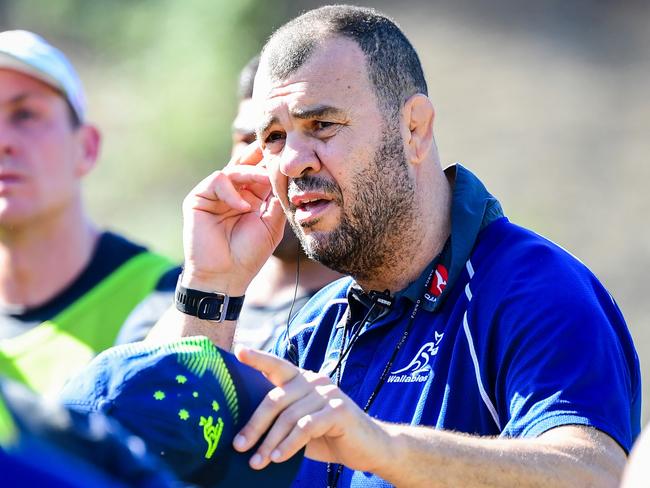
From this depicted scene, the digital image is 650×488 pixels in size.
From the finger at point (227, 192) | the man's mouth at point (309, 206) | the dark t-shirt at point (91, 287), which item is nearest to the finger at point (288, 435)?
the man's mouth at point (309, 206)

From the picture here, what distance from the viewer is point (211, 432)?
7.09 feet

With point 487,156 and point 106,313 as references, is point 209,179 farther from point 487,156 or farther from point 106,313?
point 487,156

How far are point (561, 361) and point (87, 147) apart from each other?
278 cm

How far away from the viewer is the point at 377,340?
3.27 meters

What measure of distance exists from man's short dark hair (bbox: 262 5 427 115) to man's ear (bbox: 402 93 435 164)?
28 millimetres

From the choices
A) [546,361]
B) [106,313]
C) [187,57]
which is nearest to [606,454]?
[546,361]

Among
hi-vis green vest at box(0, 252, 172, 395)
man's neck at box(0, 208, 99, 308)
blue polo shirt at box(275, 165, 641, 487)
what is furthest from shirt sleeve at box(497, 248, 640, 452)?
man's neck at box(0, 208, 99, 308)

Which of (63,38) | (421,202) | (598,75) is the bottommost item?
(63,38)

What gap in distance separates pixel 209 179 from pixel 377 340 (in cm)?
79

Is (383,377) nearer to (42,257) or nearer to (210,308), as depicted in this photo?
(210,308)

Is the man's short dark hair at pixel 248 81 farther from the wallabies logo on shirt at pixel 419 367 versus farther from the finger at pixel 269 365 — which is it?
the finger at pixel 269 365

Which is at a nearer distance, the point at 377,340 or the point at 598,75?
the point at 377,340

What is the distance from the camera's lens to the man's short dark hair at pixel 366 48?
131 inches

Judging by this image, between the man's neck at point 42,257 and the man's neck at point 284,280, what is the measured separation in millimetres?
751
